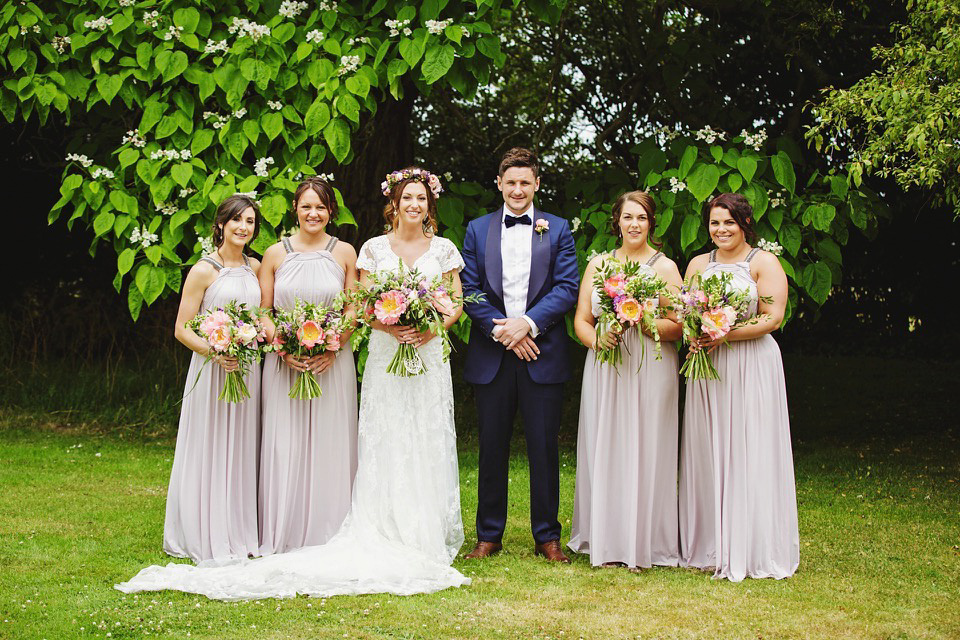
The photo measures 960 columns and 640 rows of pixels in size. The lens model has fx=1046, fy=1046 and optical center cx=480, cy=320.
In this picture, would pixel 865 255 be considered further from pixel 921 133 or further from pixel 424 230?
pixel 424 230

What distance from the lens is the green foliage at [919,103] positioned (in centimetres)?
557

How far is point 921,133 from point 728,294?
4.87 ft

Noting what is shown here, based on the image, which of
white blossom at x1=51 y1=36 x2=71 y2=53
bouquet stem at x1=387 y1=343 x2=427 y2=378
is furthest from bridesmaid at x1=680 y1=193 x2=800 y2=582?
white blossom at x1=51 y1=36 x2=71 y2=53

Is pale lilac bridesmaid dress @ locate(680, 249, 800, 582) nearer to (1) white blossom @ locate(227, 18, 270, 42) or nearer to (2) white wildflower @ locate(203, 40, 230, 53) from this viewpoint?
(1) white blossom @ locate(227, 18, 270, 42)

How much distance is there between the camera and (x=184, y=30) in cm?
702

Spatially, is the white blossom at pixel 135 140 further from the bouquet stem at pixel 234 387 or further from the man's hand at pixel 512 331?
the man's hand at pixel 512 331

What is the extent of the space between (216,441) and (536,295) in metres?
1.84

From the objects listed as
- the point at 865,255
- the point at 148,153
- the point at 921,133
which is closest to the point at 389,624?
the point at 921,133

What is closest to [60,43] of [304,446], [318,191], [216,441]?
[318,191]

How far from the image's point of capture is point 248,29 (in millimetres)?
6953

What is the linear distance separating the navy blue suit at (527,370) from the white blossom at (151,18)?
2.98m

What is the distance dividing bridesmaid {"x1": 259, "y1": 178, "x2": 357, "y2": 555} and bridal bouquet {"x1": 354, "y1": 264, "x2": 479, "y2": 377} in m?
0.40

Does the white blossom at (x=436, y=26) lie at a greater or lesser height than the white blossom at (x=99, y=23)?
lesser

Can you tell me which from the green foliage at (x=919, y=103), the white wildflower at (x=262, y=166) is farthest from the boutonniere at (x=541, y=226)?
the white wildflower at (x=262, y=166)
